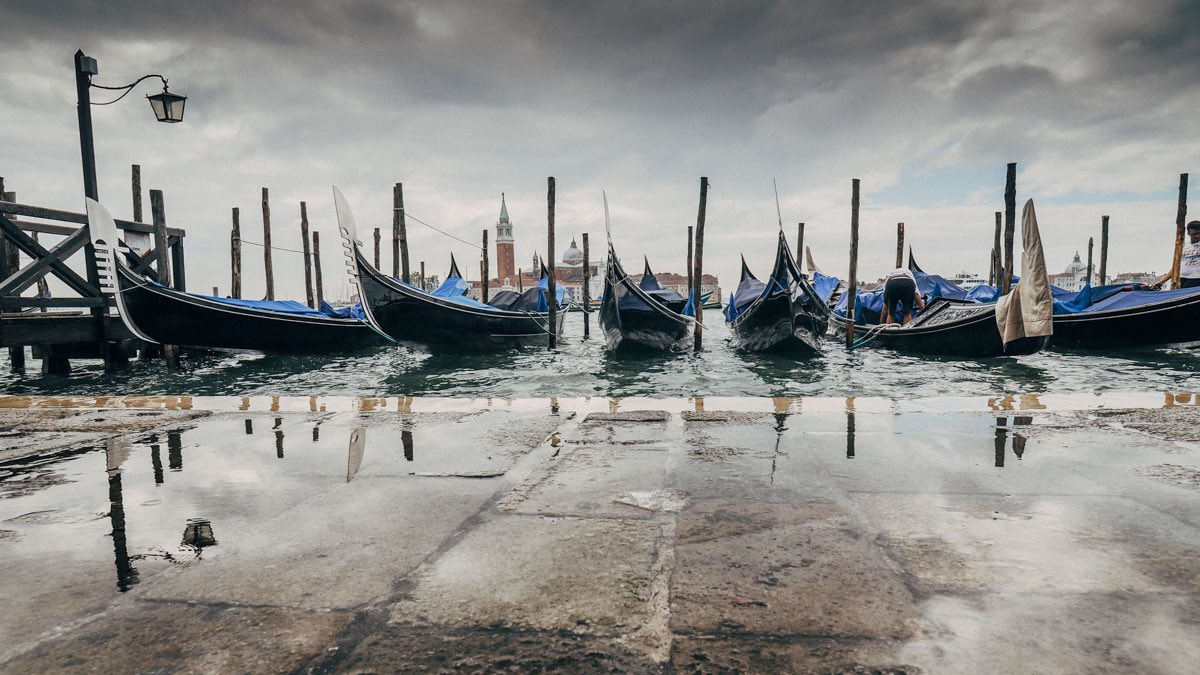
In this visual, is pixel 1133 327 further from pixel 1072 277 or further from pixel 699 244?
pixel 1072 277

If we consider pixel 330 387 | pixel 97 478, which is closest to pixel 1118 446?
pixel 97 478

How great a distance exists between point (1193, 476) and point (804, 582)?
5.41ft

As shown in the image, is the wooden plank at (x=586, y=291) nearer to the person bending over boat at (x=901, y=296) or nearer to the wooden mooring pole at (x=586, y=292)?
the wooden mooring pole at (x=586, y=292)

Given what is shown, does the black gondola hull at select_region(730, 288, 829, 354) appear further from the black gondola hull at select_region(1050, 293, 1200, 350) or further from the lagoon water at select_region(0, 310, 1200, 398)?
the black gondola hull at select_region(1050, 293, 1200, 350)

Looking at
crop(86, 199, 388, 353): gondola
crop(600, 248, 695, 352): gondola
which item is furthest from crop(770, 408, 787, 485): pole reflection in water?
crop(600, 248, 695, 352): gondola

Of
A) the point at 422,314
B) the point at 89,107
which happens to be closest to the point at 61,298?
the point at 89,107

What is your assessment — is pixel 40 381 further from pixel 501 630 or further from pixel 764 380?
pixel 501 630

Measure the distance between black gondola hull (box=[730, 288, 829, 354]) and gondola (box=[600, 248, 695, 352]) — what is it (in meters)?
1.49

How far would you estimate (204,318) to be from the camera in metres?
9.93

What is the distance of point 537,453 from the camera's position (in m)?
2.40

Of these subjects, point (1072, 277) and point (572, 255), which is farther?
point (1072, 277)

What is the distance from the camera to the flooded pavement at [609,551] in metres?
1.00

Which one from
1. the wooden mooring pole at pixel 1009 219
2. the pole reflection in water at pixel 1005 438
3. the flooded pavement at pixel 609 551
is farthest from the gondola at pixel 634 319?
the flooded pavement at pixel 609 551

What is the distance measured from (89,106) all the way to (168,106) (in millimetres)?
892
